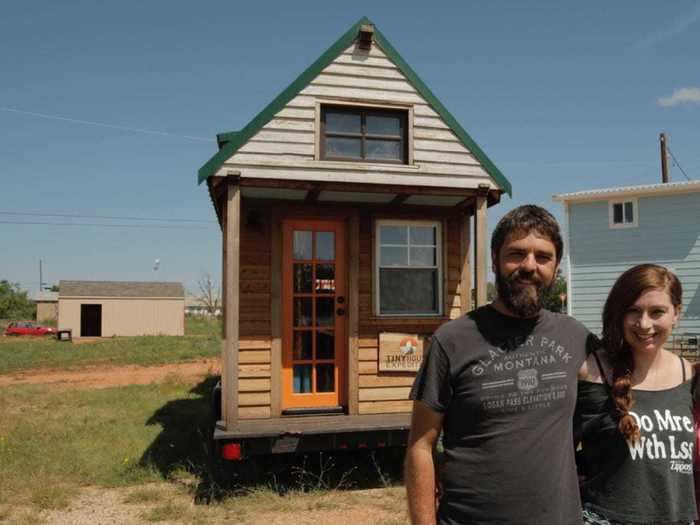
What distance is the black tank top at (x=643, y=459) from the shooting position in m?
2.13

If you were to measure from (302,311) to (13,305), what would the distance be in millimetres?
56037

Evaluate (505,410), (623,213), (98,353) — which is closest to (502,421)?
(505,410)

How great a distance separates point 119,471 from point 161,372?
1085 cm

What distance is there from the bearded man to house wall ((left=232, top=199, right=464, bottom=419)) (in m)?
4.72

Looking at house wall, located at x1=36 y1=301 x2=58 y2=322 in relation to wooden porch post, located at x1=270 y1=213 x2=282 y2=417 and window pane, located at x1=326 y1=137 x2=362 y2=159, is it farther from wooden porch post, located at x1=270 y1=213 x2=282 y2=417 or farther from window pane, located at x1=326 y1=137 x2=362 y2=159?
window pane, located at x1=326 y1=137 x2=362 y2=159

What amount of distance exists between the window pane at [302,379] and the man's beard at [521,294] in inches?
201

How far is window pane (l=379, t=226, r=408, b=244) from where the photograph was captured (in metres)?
7.30

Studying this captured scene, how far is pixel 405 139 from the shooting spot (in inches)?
272

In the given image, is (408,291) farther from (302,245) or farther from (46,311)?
(46,311)

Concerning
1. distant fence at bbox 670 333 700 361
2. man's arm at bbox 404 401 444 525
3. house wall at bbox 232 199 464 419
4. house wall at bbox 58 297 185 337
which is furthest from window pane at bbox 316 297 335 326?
house wall at bbox 58 297 185 337

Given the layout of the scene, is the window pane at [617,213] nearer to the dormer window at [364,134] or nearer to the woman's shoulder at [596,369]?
the dormer window at [364,134]

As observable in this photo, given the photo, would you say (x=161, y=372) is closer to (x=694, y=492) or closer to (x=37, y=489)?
(x=37, y=489)

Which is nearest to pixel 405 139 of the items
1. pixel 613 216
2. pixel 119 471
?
pixel 119 471

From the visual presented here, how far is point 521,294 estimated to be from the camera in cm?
214
